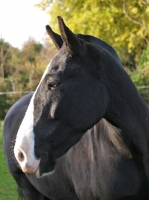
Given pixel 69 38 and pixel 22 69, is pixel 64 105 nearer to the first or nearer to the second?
pixel 69 38

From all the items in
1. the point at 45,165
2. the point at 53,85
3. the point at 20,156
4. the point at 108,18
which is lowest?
the point at 45,165

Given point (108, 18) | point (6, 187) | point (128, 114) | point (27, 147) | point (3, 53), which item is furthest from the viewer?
point (3, 53)

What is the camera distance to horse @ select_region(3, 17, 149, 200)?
8.57 feet

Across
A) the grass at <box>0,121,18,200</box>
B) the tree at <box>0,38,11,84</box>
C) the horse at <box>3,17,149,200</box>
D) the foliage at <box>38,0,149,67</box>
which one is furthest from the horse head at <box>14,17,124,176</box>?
the tree at <box>0,38,11,84</box>

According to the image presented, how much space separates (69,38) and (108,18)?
15.8 metres

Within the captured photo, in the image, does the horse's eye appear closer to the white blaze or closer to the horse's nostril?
the white blaze

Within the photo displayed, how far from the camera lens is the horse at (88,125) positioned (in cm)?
261

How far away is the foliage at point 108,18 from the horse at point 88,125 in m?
13.9

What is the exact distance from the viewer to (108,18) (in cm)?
1806

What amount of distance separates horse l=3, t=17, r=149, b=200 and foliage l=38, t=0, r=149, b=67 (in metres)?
13.9

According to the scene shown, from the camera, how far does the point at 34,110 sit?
8.63ft

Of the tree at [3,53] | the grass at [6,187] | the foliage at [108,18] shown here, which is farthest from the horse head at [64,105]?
the tree at [3,53]

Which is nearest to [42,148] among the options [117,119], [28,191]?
[117,119]

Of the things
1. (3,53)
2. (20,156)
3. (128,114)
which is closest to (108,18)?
(128,114)
